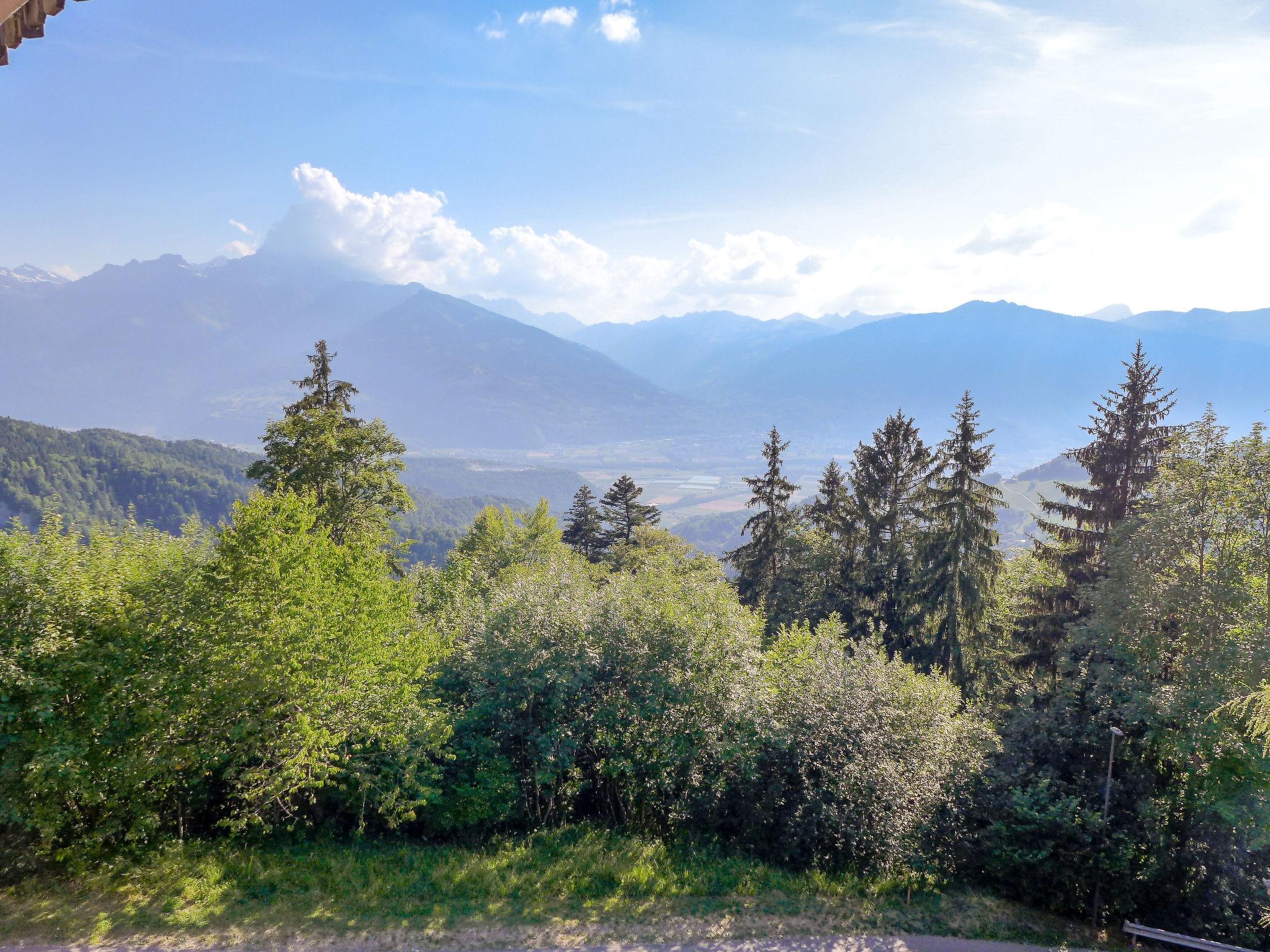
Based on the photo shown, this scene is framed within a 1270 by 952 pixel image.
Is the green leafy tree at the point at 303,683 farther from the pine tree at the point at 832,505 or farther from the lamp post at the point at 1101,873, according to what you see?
the pine tree at the point at 832,505

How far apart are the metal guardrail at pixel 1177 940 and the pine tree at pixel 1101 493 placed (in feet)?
30.3

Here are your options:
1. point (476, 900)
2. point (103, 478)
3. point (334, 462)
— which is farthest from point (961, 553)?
point (103, 478)

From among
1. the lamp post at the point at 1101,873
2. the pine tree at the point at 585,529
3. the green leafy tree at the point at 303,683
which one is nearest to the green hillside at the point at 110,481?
the pine tree at the point at 585,529

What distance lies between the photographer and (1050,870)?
1438cm

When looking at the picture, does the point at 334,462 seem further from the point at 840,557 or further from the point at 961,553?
the point at 961,553

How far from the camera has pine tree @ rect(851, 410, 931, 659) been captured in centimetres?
2773

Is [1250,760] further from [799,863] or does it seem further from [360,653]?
[360,653]

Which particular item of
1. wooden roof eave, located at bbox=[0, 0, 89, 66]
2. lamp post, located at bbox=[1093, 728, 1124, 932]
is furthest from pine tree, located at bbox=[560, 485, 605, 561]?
wooden roof eave, located at bbox=[0, 0, 89, 66]

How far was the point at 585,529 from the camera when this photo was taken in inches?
1912

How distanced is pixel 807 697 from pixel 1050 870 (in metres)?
6.30

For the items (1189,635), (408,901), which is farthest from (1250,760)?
(408,901)

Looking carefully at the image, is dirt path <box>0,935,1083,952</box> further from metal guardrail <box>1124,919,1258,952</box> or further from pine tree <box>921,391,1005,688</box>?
pine tree <box>921,391,1005,688</box>

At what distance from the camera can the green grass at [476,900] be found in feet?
36.6

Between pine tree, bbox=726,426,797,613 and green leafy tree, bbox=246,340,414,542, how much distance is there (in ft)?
58.2
